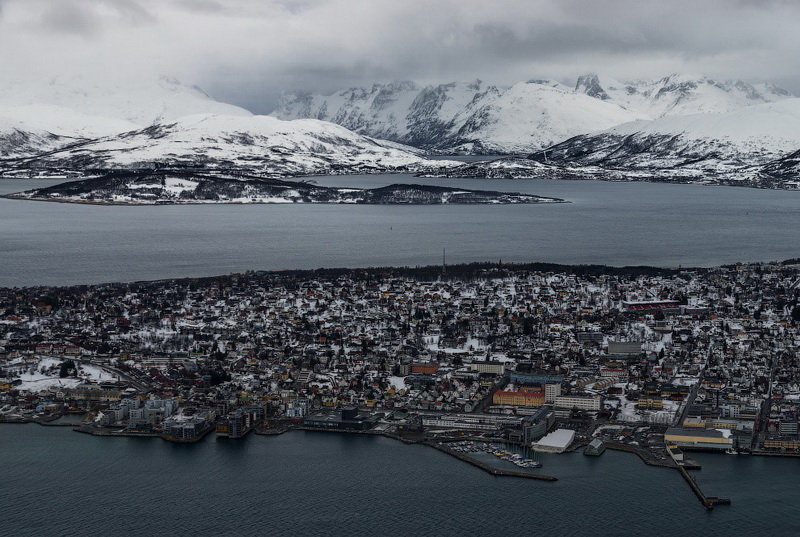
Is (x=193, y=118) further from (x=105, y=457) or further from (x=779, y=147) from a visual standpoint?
(x=105, y=457)

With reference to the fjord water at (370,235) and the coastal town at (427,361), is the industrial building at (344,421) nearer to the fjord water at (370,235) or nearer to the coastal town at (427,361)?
the coastal town at (427,361)

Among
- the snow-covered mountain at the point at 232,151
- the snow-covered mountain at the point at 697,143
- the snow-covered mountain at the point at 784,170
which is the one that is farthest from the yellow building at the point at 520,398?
the snow-covered mountain at the point at 697,143

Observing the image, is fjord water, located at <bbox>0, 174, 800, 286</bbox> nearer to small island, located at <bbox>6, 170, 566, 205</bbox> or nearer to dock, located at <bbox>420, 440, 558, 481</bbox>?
small island, located at <bbox>6, 170, 566, 205</bbox>

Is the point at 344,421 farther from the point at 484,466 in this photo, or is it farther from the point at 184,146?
the point at 184,146

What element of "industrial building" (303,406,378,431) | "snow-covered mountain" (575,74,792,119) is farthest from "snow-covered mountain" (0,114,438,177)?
"snow-covered mountain" (575,74,792,119)

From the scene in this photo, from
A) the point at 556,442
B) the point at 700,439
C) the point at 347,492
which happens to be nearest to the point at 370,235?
the point at 556,442

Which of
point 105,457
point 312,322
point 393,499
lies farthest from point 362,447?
point 312,322
